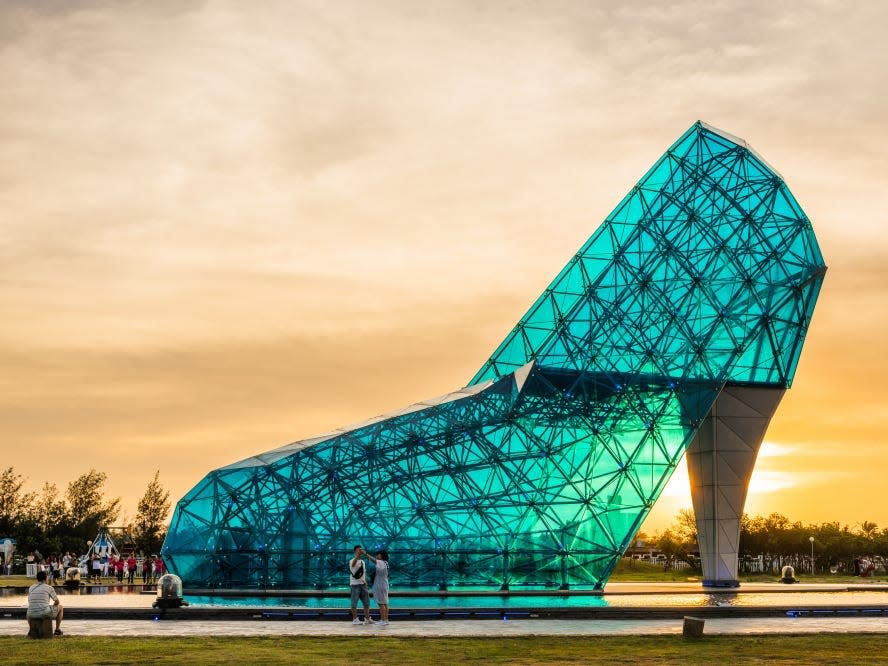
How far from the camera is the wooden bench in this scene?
26.8m

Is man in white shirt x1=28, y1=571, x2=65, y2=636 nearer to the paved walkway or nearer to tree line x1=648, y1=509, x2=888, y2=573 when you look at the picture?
the paved walkway

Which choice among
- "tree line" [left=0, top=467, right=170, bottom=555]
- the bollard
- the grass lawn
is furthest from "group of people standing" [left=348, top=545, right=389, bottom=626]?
"tree line" [left=0, top=467, right=170, bottom=555]

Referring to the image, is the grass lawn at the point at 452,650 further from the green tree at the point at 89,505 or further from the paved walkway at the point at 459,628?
the green tree at the point at 89,505

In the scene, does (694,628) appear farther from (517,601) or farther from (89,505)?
(89,505)

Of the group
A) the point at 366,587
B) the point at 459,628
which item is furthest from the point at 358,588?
the point at 459,628

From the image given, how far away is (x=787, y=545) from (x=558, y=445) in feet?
286

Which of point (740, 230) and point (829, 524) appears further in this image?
point (829, 524)

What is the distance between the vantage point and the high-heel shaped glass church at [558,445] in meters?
52.5

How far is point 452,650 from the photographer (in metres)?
24.4

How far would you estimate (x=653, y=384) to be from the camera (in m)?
53.8

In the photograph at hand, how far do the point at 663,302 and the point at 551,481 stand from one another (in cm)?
1031

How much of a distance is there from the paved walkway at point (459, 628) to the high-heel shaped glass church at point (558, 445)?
18902mm

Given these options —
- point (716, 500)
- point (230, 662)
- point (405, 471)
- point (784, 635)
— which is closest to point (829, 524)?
point (716, 500)

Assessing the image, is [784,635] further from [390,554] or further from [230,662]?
[390,554]
